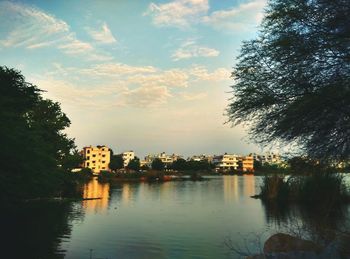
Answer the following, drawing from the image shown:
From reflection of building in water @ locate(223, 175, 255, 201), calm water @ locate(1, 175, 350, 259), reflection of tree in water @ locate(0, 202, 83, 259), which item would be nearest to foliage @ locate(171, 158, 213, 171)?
reflection of building in water @ locate(223, 175, 255, 201)

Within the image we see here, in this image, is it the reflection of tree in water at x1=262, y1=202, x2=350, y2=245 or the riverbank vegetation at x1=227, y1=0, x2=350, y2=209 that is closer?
the riverbank vegetation at x1=227, y1=0, x2=350, y2=209

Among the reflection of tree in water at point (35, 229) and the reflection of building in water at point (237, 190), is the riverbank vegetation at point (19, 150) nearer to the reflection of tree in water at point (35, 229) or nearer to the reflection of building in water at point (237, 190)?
the reflection of tree in water at point (35, 229)

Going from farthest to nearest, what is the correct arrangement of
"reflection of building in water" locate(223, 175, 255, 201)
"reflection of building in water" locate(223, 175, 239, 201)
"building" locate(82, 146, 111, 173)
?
"building" locate(82, 146, 111, 173) → "reflection of building in water" locate(223, 175, 255, 201) → "reflection of building in water" locate(223, 175, 239, 201)

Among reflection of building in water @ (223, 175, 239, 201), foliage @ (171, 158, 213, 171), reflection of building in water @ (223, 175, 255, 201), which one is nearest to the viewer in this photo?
reflection of building in water @ (223, 175, 239, 201)

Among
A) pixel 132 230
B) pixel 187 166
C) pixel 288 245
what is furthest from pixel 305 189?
pixel 187 166

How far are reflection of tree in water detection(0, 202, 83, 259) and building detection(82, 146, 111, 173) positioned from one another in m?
149

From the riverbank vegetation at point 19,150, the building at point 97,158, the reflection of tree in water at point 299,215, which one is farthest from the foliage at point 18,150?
the building at point 97,158

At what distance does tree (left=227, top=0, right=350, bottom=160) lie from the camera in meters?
12.9

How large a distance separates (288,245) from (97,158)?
175413 mm

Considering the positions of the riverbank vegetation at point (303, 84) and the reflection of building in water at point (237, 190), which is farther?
the reflection of building in water at point (237, 190)

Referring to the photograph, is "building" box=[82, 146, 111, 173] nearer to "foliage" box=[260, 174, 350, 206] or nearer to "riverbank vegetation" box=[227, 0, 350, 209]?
"foliage" box=[260, 174, 350, 206]

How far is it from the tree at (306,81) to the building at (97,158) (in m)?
171

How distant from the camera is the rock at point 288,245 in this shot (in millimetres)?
11461

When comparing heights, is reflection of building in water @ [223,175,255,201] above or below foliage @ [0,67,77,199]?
below
